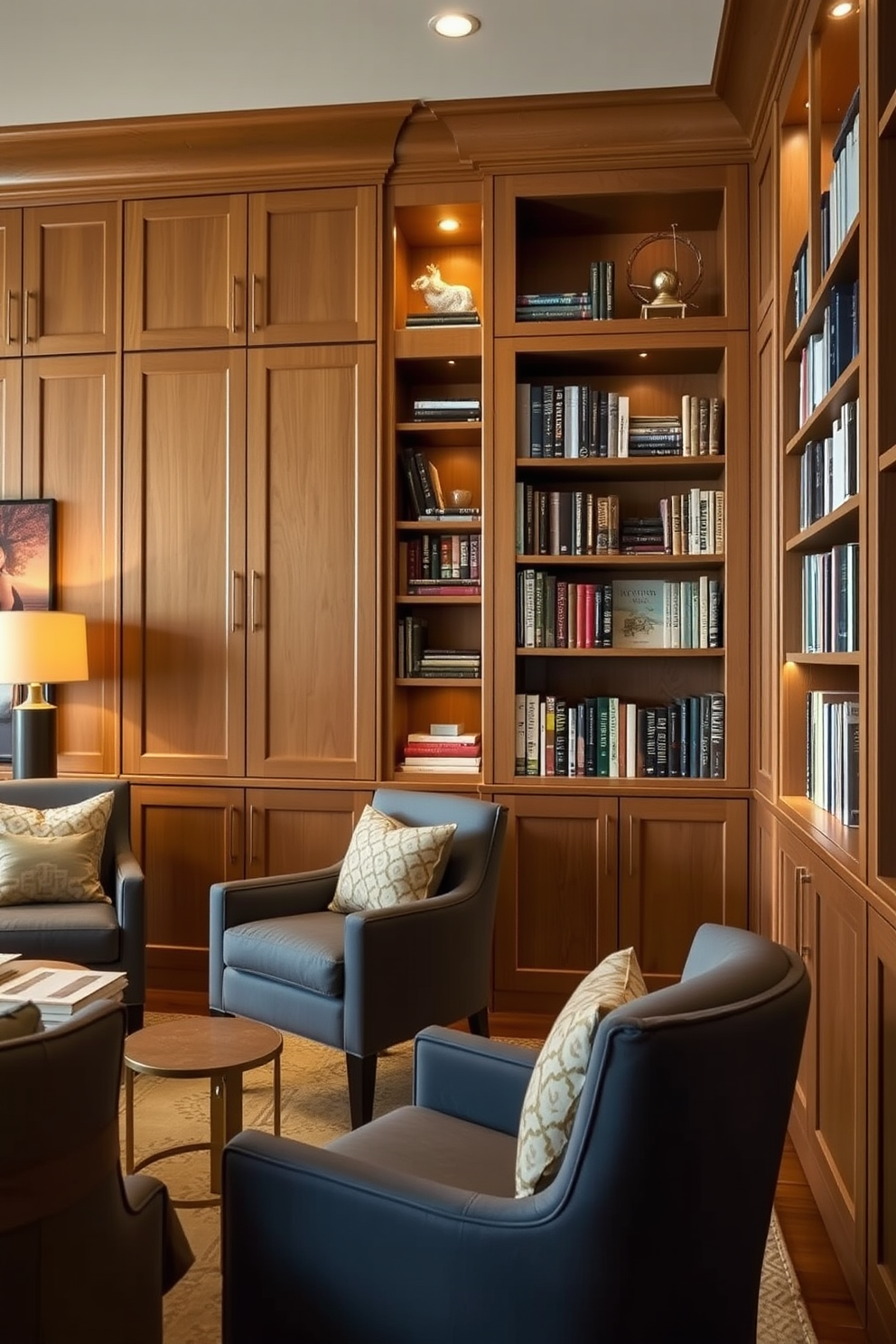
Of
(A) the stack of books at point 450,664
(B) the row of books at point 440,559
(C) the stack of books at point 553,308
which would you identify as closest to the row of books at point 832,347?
(C) the stack of books at point 553,308

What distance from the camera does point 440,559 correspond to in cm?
408

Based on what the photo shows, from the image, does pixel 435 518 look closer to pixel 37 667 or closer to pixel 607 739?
pixel 607 739

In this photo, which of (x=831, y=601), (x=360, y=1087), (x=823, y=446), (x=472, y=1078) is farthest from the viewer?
(x=360, y=1087)

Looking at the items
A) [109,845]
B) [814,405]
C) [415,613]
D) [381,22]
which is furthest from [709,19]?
[109,845]

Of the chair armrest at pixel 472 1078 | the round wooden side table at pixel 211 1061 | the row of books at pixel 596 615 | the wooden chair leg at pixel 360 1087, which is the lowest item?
the wooden chair leg at pixel 360 1087

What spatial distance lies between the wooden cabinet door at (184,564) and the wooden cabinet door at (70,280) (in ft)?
0.68

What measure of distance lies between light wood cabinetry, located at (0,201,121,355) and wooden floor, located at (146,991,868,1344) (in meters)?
3.54

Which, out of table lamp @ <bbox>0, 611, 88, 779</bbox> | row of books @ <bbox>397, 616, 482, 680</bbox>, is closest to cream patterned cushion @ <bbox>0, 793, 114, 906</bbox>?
table lamp @ <bbox>0, 611, 88, 779</bbox>

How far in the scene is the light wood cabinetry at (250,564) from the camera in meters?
4.00

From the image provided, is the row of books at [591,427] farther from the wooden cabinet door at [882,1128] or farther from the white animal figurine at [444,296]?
the wooden cabinet door at [882,1128]

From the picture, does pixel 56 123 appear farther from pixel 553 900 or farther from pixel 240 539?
pixel 553 900

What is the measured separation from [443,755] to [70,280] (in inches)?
89.3

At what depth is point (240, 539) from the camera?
407 centimetres

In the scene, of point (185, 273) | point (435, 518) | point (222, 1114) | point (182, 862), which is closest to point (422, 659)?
point (435, 518)
